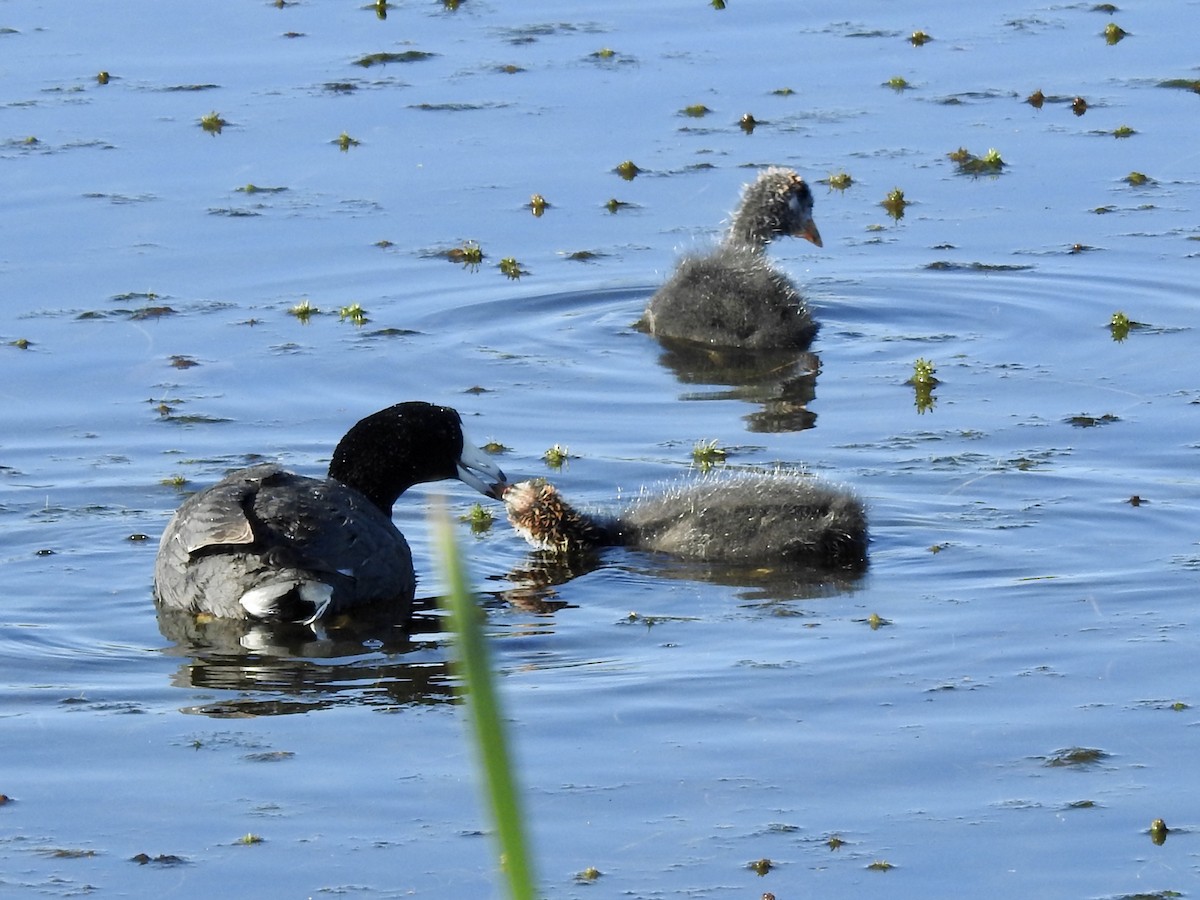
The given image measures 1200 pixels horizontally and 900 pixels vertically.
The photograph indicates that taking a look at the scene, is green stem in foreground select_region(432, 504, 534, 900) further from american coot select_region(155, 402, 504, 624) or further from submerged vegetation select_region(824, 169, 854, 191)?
submerged vegetation select_region(824, 169, 854, 191)

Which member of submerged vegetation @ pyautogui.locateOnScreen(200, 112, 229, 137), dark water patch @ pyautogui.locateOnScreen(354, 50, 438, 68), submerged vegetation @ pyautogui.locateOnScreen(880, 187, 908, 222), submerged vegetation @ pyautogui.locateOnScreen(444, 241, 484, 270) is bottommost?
submerged vegetation @ pyautogui.locateOnScreen(444, 241, 484, 270)

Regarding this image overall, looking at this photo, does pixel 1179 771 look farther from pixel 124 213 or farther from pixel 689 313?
pixel 124 213

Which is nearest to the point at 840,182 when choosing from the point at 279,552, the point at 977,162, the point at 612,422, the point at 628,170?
the point at 977,162

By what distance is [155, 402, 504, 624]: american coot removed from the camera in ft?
25.2

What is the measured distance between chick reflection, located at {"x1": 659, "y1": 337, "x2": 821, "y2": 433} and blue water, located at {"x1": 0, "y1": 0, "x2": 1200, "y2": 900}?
42mm

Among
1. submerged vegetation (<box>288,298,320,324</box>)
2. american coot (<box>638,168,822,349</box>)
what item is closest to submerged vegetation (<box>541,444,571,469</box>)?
american coot (<box>638,168,822,349</box>)

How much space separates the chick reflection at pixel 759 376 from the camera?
10.4m

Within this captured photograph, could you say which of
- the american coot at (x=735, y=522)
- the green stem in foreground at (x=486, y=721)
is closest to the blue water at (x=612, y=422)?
the american coot at (x=735, y=522)

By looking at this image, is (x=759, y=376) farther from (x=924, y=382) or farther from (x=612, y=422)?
(x=612, y=422)

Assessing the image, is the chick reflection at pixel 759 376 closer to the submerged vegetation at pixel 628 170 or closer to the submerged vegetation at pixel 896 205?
the submerged vegetation at pixel 896 205

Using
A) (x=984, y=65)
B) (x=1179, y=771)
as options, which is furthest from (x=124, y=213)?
(x=1179, y=771)

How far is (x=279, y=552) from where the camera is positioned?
7676mm

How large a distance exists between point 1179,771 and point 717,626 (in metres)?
1.95

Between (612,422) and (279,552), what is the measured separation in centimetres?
280
